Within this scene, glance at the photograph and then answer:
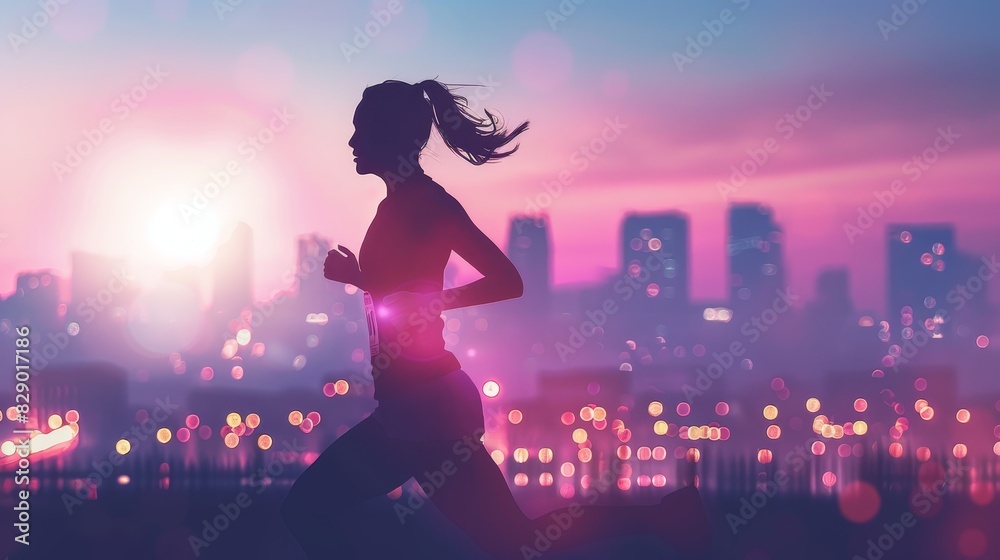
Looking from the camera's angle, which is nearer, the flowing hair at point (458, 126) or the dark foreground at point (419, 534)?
the flowing hair at point (458, 126)

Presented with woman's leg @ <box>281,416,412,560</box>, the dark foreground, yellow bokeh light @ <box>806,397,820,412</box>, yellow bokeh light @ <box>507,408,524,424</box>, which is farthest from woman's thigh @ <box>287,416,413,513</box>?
yellow bokeh light @ <box>806,397,820,412</box>

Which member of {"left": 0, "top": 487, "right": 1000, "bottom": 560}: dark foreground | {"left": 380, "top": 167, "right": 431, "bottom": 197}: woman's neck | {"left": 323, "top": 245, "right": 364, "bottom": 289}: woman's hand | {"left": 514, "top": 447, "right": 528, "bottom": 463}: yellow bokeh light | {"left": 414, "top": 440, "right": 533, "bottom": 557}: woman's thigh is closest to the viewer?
{"left": 414, "top": 440, "right": 533, "bottom": 557}: woman's thigh

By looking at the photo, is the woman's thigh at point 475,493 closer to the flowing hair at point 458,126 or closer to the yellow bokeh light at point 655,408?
the flowing hair at point 458,126

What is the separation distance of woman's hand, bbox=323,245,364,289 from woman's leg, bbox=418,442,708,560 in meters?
0.78

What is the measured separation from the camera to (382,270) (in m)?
4.99

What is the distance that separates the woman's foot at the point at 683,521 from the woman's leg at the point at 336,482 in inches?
45.1

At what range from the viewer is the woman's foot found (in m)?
5.12

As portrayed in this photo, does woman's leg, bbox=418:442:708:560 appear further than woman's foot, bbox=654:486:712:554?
No

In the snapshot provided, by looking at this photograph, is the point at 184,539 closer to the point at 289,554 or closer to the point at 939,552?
the point at 289,554

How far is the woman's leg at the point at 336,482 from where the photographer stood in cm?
492

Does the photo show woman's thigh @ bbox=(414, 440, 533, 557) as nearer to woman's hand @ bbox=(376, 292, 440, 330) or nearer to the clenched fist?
woman's hand @ bbox=(376, 292, 440, 330)

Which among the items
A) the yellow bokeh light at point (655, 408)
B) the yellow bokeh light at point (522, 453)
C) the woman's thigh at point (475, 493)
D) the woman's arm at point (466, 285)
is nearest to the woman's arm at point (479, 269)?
the woman's arm at point (466, 285)

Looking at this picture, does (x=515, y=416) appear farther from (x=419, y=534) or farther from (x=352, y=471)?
(x=352, y=471)

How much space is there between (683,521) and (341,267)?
1860 mm
